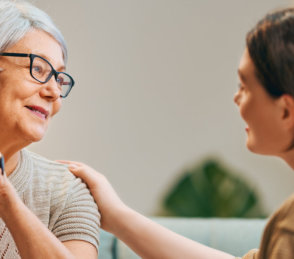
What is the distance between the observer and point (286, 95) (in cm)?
108

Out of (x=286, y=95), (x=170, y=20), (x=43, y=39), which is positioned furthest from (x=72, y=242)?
(x=170, y=20)

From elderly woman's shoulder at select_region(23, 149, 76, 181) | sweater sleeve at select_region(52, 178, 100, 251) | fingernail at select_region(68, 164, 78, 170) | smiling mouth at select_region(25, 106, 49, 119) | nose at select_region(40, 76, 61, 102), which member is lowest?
sweater sleeve at select_region(52, 178, 100, 251)

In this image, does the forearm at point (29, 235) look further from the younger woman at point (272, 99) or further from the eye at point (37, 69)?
the younger woman at point (272, 99)

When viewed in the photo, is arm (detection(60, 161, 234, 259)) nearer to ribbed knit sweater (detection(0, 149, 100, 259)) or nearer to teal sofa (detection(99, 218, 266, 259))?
ribbed knit sweater (detection(0, 149, 100, 259))

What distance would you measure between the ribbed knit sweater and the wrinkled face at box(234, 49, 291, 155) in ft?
2.03

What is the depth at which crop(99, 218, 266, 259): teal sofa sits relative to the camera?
2.02 metres

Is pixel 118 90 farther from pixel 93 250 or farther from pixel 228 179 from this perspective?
pixel 93 250

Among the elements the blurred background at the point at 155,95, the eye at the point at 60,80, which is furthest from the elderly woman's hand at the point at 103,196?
the blurred background at the point at 155,95

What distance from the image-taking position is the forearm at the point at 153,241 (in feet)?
5.18

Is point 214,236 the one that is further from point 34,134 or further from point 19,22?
point 19,22

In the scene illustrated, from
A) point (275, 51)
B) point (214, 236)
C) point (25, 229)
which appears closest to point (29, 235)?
point (25, 229)

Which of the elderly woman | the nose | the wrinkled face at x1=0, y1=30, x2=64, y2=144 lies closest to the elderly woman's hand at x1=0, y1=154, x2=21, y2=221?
the elderly woman

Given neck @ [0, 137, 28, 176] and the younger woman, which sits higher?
the younger woman

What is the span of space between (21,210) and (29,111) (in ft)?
1.13
